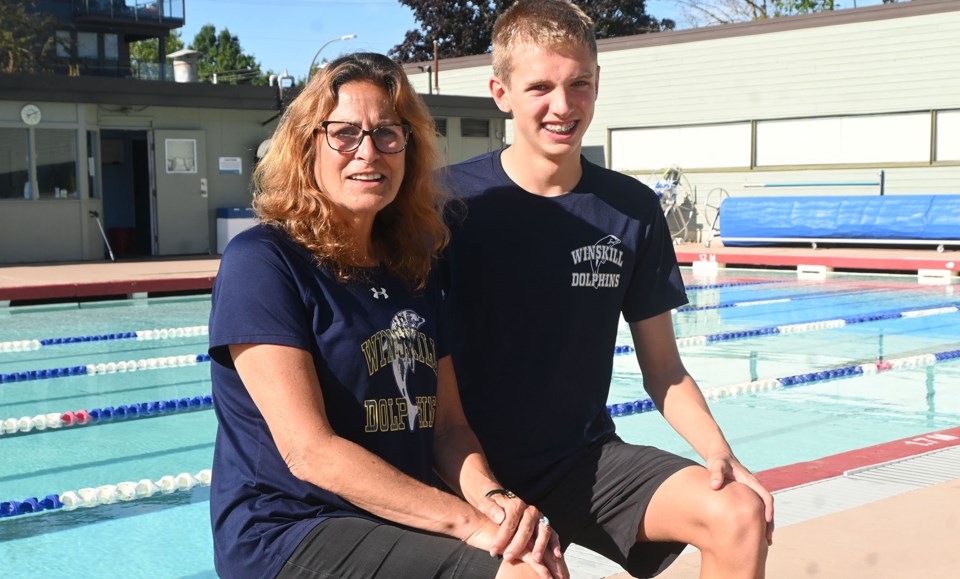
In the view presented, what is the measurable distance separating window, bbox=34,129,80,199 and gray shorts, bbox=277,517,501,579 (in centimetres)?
1744

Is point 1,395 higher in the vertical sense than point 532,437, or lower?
lower

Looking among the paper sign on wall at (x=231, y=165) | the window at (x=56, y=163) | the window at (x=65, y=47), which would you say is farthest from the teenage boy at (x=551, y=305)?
the window at (x=65, y=47)

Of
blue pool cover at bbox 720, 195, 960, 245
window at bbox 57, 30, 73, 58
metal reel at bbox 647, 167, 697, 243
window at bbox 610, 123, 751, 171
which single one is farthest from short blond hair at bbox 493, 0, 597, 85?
window at bbox 57, 30, 73, 58

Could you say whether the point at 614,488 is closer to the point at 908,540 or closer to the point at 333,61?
the point at 333,61

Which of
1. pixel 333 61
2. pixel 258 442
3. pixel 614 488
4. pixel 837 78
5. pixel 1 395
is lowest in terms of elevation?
pixel 1 395

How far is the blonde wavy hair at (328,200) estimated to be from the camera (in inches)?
87.7

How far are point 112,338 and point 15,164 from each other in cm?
833

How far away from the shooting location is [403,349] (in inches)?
86.9

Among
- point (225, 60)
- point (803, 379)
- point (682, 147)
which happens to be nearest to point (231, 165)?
point (682, 147)

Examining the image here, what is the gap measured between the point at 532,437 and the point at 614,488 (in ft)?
0.81

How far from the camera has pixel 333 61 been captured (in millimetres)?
2289

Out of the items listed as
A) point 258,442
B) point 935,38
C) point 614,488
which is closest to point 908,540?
point 614,488

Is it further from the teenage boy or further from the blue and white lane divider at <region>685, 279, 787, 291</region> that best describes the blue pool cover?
the teenage boy

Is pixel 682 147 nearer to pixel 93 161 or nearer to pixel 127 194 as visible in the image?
pixel 127 194
